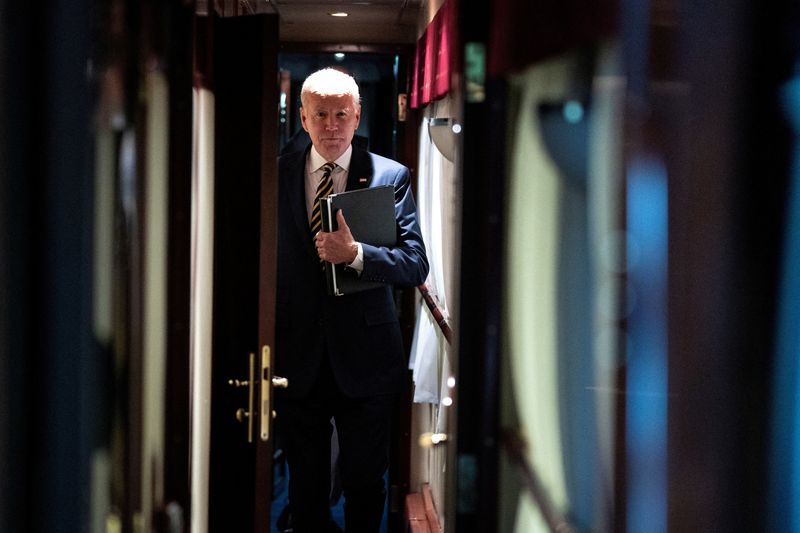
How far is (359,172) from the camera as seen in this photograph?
8.96ft

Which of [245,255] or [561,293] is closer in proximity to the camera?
[561,293]

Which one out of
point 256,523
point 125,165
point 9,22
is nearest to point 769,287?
point 125,165

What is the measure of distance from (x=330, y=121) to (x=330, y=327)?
0.60 m

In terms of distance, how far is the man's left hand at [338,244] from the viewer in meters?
2.49

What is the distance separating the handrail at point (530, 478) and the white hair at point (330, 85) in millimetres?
1561

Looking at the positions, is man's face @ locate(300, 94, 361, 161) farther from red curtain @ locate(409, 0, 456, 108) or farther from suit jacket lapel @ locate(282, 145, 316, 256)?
red curtain @ locate(409, 0, 456, 108)

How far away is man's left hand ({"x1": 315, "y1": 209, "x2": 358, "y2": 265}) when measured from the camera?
2492 mm

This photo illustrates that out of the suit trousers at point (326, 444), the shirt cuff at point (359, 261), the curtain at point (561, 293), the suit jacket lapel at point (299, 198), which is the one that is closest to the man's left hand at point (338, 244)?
the shirt cuff at point (359, 261)

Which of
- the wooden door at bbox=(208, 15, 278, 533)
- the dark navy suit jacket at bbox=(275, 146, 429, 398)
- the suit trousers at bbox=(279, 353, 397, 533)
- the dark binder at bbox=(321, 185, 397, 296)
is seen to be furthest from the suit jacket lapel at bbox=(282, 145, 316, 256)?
the wooden door at bbox=(208, 15, 278, 533)

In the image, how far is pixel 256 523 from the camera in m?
2.09

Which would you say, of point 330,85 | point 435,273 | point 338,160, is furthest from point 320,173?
point 435,273

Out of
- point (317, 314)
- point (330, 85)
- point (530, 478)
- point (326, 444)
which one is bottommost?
point (326, 444)

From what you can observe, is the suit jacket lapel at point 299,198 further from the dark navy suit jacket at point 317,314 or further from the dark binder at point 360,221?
the dark binder at point 360,221

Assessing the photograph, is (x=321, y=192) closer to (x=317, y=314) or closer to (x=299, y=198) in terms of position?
(x=299, y=198)
